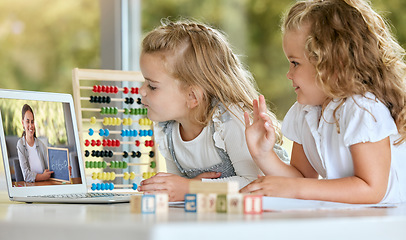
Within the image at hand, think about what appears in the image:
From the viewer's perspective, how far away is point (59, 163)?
1.53 metres

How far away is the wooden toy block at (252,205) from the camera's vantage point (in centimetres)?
86

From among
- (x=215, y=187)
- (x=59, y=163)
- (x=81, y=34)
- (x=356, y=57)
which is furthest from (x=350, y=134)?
(x=81, y=34)

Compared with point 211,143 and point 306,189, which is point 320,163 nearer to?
point 306,189

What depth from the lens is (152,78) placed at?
67.3 inches

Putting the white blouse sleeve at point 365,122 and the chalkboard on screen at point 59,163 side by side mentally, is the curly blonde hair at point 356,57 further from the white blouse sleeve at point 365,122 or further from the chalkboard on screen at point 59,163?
the chalkboard on screen at point 59,163

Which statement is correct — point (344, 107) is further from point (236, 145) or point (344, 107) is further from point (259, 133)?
point (236, 145)

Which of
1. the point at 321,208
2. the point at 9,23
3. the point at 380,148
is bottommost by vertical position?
the point at 321,208

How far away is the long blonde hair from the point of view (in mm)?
1714

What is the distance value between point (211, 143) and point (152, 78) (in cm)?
27

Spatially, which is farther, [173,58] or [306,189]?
[173,58]

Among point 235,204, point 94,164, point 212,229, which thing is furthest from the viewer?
point 94,164

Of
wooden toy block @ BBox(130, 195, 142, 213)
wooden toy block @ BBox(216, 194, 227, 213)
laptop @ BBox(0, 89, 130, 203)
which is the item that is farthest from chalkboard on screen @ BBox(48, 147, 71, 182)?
wooden toy block @ BBox(216, 194, 227, 213)

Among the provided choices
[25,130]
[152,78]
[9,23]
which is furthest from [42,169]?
[9,23]

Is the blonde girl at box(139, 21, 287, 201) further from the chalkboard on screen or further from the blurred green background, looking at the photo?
the blurred green background
